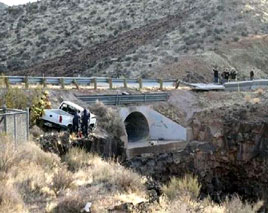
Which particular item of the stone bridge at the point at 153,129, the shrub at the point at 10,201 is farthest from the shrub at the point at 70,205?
the stone bridge at the point at 153,129

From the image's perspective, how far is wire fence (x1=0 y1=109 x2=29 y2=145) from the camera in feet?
54.6

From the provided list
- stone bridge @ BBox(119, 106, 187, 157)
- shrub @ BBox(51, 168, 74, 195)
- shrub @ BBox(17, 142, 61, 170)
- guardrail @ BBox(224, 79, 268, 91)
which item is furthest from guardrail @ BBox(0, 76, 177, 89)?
shrub @ BBox(51, 168, 74, 195)

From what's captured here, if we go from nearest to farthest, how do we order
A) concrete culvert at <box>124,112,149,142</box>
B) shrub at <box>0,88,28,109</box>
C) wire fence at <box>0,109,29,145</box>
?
wire fence at <box>0,109,29,145</box> → shrub at <box>0,88,28,109</box> → concrete culvert at <box>124,112,149,142</box>

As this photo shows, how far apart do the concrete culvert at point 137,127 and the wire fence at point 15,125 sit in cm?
1711

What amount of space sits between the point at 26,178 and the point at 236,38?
50.0m

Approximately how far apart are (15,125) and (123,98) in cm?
1725

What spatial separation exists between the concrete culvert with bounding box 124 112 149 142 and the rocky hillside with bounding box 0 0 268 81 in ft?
46.1

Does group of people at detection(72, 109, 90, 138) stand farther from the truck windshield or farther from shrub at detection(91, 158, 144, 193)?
shrub at detection(91, 158, 144, 193)

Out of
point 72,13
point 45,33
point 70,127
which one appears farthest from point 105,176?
point 72,13

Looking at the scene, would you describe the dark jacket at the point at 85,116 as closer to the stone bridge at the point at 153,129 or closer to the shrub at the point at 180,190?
the stone bridge at the point at 153,129

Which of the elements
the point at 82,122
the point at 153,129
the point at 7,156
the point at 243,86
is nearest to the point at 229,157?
the point at 153,129

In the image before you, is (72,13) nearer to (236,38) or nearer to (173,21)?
(173,21)

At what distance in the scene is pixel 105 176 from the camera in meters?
15.0

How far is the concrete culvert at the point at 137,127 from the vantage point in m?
35.2
